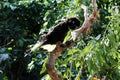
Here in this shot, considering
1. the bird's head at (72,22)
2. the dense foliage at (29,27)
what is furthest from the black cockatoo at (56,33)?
the dense foliage at (29,27)

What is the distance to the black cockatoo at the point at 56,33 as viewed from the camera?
0.68m

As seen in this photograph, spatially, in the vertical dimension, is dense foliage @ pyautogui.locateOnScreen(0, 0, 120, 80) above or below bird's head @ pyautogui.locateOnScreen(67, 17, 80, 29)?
below

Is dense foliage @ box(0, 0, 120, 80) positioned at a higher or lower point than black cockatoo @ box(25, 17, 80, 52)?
lower

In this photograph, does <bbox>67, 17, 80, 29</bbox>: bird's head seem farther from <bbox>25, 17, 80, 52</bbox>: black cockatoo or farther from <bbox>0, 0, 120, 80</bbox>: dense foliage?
<bbox>0, 0, 120, 80</bbox>: dense foliage

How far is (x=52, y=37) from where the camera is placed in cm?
70

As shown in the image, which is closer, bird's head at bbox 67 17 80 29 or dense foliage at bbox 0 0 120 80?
bird's head at bbox 67 17 80 29

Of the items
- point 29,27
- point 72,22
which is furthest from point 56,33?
point 29,27

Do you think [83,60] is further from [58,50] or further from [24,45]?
[24,45]

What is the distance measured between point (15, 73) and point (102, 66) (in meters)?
1.61

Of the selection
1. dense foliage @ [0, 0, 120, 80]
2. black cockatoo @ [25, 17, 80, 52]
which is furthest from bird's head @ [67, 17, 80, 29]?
dense foliage @ [0, 0, 120, 80]

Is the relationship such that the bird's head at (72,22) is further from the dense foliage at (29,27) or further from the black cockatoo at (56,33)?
the dense foliage at (29,27)

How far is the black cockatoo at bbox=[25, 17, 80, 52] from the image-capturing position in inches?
26.8

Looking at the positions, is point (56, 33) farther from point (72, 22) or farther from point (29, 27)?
point (29, 27)

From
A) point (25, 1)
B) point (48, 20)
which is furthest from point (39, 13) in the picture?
point (48, 20)
